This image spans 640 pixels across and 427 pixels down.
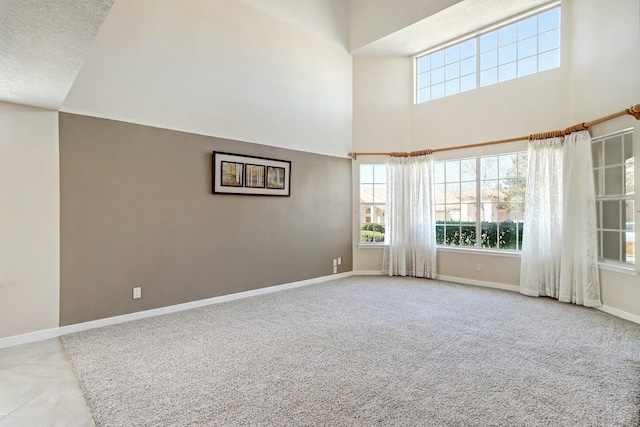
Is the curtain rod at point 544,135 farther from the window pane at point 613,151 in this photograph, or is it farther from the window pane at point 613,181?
the window pane at point 613,181

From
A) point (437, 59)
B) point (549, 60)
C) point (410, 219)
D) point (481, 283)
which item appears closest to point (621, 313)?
point (481, 283)

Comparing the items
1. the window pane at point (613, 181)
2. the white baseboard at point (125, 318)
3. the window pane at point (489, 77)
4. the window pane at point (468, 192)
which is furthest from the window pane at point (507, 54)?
the white baseboard at point (125, 318)

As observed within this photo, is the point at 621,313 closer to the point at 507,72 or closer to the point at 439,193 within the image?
the point at 439,193

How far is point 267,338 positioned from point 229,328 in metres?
0.52

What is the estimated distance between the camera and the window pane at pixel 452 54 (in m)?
5.86

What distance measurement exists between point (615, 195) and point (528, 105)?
174 cm

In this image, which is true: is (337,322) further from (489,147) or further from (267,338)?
(489,147)

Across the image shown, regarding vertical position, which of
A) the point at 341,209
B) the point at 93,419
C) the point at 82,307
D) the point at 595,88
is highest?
the point at 595,88

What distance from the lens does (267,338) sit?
320cm

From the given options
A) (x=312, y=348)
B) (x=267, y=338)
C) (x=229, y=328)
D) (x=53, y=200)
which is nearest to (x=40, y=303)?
(x=53, y=200)

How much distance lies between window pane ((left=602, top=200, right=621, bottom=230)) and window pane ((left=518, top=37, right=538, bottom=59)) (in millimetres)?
2431

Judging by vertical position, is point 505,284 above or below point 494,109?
below

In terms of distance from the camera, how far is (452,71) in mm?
5902

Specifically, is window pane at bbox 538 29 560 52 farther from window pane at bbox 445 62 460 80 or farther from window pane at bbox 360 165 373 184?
window pane at bbox 360 165 373 184
